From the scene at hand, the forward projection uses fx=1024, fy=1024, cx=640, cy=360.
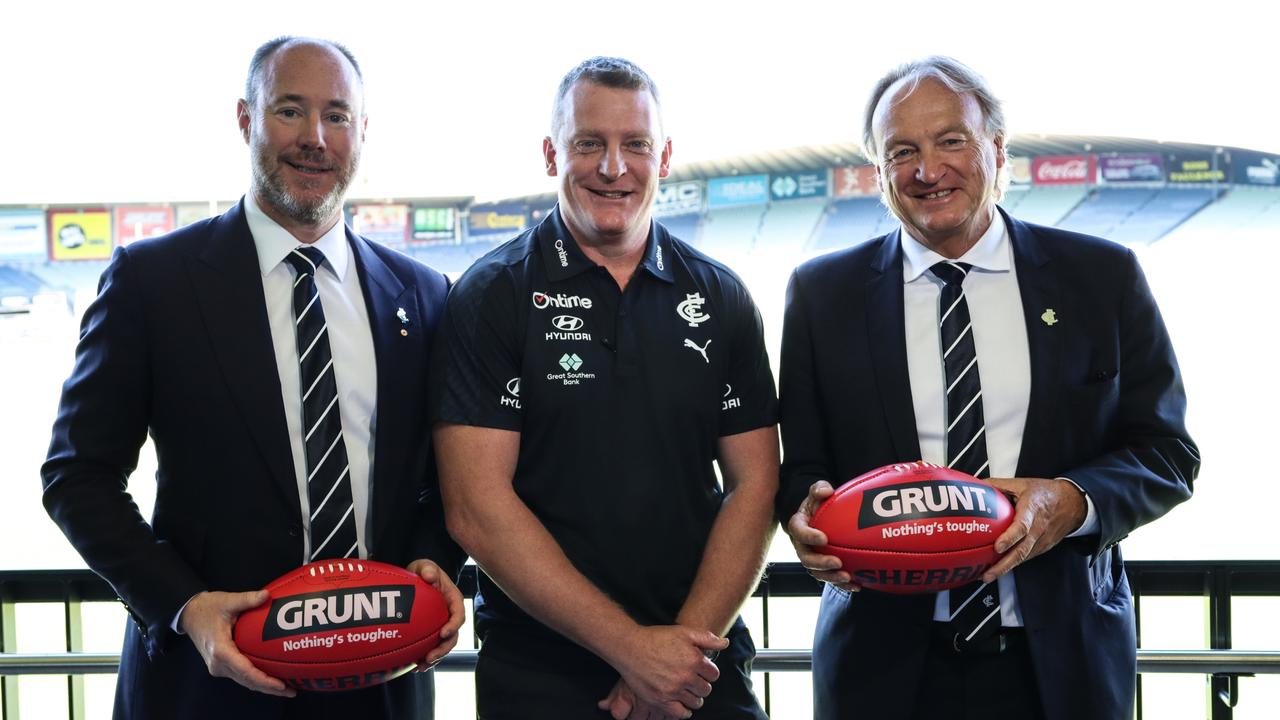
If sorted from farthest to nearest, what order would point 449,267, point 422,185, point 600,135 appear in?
point 449,267, point 422,185, point 600,135

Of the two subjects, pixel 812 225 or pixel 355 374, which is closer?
pixel 355 374

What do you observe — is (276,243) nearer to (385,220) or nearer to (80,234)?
(385,220)

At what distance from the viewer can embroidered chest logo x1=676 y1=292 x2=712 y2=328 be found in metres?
1.65

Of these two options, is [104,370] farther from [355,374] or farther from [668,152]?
[668,152]

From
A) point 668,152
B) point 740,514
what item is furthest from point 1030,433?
point 668,152

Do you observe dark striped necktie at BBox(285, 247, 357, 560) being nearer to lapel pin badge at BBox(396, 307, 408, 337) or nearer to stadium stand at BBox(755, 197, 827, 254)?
lapel pin badge at BBox(396, 307, 408, 337)

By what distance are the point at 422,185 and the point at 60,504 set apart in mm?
14160

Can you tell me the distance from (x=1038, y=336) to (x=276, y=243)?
120 cm

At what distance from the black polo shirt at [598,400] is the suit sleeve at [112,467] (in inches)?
17.2

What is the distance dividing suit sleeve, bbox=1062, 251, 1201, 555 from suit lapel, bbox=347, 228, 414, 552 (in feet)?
3.32

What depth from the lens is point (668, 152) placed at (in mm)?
1737

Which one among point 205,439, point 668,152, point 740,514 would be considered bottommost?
point 740,514

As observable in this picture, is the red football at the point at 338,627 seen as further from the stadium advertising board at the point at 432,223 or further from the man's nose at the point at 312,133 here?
the stadium advertising board at the point at 432,223

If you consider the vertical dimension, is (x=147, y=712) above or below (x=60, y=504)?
below
